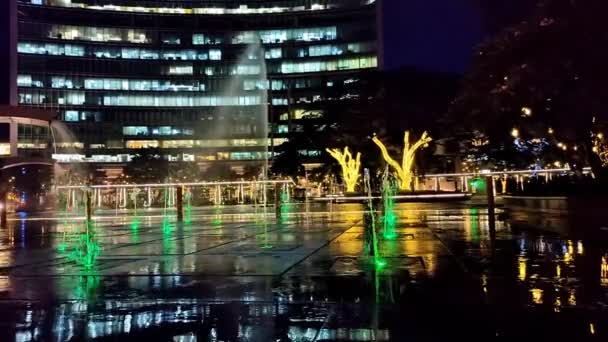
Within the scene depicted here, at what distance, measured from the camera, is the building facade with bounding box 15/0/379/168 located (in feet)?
419

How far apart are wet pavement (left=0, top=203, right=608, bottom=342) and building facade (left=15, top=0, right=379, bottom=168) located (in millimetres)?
115474

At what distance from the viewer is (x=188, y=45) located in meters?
138

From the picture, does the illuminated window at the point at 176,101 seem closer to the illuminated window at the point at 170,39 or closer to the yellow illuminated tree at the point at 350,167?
the illuminated window at the point at 170,39

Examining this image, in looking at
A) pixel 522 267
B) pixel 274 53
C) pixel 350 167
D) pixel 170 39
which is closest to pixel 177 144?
pixel 170 39

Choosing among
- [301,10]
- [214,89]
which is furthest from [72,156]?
[301,10]

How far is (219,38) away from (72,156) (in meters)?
43.0

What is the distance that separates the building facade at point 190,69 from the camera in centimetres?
12781

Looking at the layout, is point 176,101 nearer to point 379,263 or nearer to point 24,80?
point 24,80

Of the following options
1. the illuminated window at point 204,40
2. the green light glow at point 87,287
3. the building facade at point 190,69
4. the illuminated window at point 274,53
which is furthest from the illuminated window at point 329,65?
the green light glow at point 87,287

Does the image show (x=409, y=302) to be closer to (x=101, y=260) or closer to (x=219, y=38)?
(x=101, y=260)

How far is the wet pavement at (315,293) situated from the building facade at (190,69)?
379 ft

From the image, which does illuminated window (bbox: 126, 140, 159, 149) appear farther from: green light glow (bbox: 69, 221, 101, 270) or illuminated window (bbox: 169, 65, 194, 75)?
green light glow (bbox: 69, 221, 101, 270)

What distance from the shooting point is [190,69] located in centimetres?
13700

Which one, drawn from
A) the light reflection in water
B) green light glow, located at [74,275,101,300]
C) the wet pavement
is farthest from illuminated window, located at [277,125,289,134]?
green light glow, located at [74,275,101,300]
